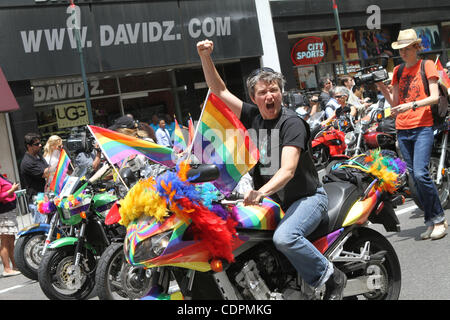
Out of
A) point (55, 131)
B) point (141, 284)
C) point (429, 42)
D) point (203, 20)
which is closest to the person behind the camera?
point (141, 284)

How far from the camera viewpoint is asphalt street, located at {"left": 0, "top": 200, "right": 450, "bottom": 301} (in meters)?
5.19

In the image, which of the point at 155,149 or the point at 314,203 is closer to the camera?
the point at 155,149

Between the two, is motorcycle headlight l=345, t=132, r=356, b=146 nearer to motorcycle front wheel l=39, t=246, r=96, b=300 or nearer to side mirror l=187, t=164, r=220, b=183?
motorcycle front wheel l=39, t=246, r=96, b=300

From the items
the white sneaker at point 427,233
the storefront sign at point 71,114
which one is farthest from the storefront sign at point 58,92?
the white sneaker at point 427,233

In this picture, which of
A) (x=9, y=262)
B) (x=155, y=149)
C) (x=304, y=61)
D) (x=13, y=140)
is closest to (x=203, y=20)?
(x=304, y=61)

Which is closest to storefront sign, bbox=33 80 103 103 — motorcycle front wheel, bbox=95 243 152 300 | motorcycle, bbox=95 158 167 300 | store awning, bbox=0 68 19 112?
store awning, bbox=0 68 19 112

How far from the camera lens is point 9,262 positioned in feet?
31.2

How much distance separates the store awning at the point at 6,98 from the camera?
567 inches

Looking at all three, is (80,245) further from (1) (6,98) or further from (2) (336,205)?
(1) (6,98)

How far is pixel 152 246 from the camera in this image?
139 inches

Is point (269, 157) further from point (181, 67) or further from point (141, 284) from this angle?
point (181, 67)

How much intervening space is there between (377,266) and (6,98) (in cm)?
1184

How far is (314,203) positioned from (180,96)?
15.4 meters

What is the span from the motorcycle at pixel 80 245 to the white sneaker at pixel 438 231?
10.7ft
